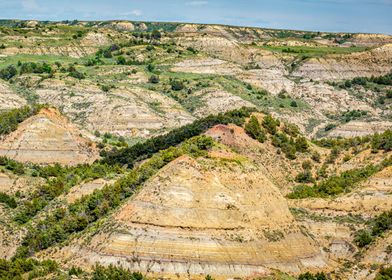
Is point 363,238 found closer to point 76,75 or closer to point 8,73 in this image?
point 76,75

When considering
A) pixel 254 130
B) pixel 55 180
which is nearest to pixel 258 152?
pixel 254 130

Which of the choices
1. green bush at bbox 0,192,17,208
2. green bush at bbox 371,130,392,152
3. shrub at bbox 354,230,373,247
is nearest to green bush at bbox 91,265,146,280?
shrub at bbox 354,230,373,247

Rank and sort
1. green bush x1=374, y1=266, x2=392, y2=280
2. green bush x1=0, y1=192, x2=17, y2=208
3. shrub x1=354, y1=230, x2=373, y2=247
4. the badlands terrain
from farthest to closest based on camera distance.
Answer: green bush x1=0, y1=192, x2=17, y2=208 → shrub x1=354, y1=230, x2=373, y2=247 → green bush x1=374, y1=266, x2=392, y2=280 → the badlands terrain

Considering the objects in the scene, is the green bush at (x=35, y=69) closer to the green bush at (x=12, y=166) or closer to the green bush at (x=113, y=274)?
the green bush at (x=12, y=166)

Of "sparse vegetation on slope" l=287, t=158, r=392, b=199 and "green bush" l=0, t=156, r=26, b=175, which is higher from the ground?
"sparse vegetation on slope" l=287, t=158, r=392, b=199

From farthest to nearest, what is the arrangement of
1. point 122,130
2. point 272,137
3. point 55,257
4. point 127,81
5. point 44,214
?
point 127,81, point 122,130, point 272,137, point 44,214, point 55,257

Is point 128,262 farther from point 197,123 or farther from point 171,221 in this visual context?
point 197,123

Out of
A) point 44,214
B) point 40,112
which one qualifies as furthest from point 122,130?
point 44,214

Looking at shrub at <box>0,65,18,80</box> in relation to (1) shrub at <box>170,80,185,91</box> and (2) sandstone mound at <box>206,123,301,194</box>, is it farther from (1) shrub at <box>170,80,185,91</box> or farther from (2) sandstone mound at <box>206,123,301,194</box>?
(2) sandstone mound at <box>206,123,301,194</box>
